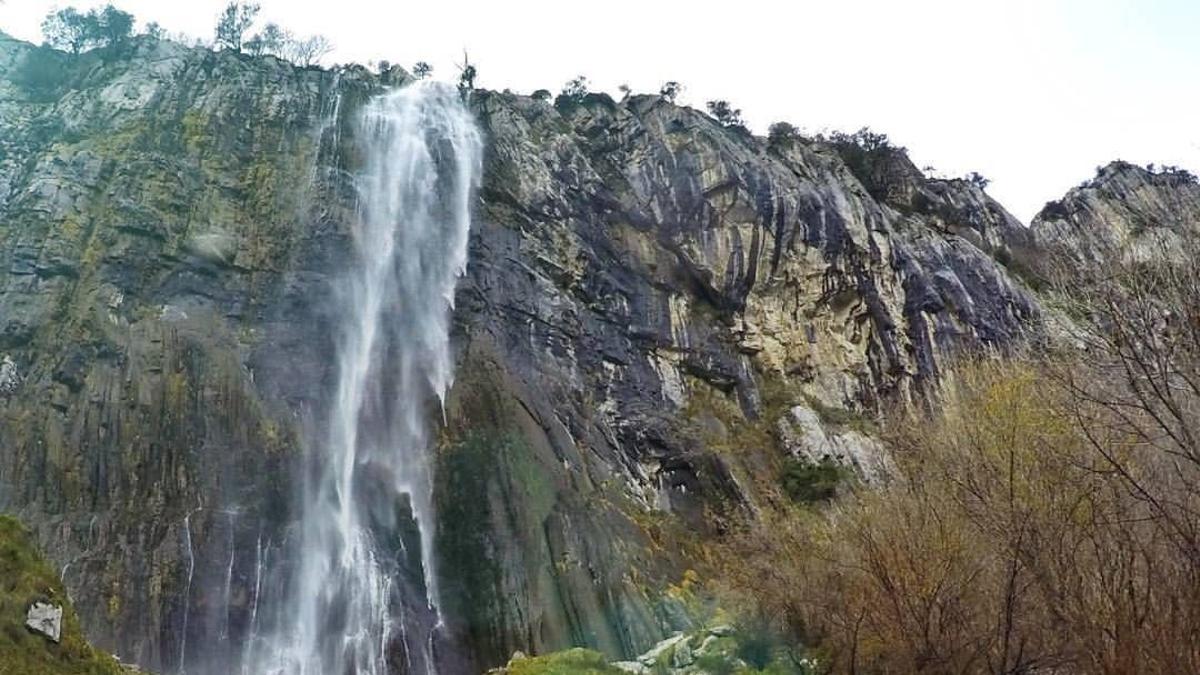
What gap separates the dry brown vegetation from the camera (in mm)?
7848

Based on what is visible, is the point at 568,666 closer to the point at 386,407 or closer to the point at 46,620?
the point at 46,620

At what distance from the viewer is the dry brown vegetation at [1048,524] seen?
25.7ft

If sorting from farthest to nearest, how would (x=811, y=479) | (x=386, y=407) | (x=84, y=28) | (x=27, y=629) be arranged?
(x=84, y=28)
(x=811, y=479)
(x=386, y=407)
(x=27, y=629)

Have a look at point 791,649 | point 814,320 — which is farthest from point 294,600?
point 814,320

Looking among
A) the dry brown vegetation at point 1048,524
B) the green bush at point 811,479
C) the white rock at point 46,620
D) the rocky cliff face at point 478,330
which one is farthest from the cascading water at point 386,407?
the green bush at point 811,479

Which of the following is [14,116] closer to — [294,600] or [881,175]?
[294,600]

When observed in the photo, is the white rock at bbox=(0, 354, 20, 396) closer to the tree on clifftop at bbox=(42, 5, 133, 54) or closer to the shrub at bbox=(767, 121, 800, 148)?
the tree on clifftop at bbox=(42, 5, 133, 54)

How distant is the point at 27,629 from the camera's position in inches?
403

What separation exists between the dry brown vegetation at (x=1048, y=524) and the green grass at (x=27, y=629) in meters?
9.79

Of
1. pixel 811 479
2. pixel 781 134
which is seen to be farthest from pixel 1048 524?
pixel 781 134

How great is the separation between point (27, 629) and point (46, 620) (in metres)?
0.27

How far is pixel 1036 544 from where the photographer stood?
9859 millimetres

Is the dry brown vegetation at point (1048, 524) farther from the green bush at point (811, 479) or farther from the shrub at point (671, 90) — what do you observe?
the shrub at point (671, 90)

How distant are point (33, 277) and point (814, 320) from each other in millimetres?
26629
